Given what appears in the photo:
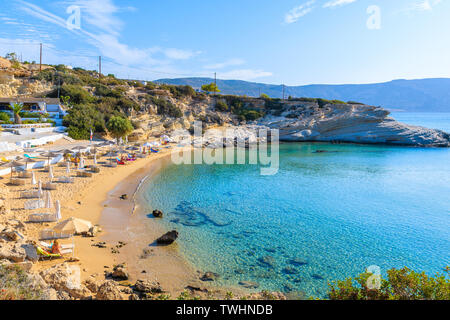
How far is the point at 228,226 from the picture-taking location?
1431 centimetres

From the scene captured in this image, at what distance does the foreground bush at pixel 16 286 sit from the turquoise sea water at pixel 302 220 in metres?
5.77

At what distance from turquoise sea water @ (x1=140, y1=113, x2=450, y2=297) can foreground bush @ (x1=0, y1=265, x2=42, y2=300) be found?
577 cm

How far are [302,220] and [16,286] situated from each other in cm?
1337

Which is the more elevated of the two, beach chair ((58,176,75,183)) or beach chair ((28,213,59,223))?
beach chair ((58,176,75,183))

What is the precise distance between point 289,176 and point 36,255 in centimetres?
2160

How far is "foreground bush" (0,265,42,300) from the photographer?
16.6ft

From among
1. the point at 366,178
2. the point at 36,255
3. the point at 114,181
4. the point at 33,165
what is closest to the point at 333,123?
the point at 366,178

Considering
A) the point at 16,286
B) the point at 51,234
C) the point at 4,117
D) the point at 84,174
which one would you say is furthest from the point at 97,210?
the point at 4,117

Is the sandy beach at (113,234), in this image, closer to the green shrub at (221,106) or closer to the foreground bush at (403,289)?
the foreground bush at (403,289)

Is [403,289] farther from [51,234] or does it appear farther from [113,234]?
[51,234]

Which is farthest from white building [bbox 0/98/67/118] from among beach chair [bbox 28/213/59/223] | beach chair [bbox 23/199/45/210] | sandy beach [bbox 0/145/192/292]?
beach chair [bbox 28/213/59/223]

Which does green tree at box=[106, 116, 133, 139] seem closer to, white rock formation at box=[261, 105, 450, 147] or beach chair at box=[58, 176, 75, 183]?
beach chair at box=[58, 176, 75, 183]

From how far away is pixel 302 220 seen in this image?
613 inches

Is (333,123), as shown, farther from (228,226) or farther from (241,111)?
(228,226)
